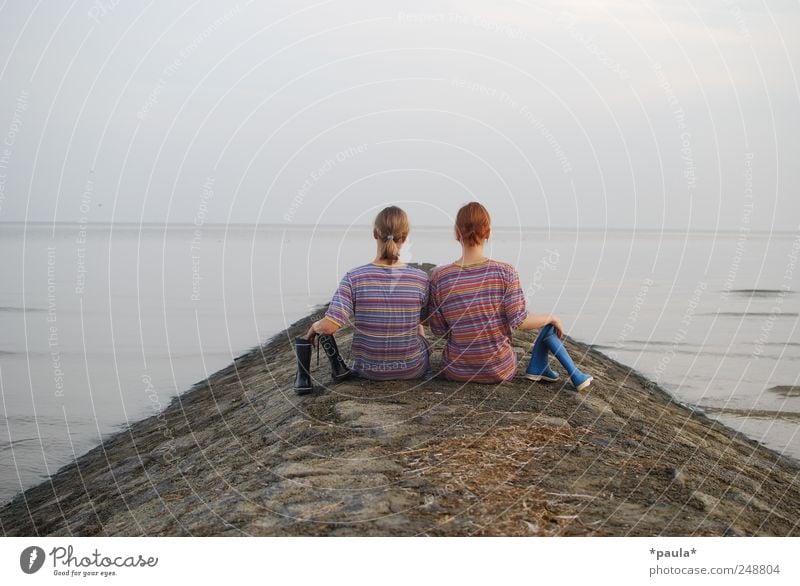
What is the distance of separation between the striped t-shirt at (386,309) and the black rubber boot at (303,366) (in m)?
0.47

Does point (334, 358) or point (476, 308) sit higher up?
point (476, 308)

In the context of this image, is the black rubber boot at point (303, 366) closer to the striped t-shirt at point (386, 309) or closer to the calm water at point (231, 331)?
the striped t-shirt at point (386, 309)

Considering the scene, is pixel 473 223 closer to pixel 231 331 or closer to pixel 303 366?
pixel 303 366

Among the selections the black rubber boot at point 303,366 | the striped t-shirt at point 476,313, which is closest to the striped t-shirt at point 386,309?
the striped t-shirt at point 476,313

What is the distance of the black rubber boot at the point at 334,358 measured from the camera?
8242 millimetres

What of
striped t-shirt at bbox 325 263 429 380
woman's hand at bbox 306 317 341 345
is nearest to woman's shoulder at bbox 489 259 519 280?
striped t-shirt at bbox 325 263 429 380

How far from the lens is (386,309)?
7945 millimetres

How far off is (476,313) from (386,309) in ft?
2.80

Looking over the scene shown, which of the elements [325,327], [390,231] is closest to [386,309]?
[325,327]

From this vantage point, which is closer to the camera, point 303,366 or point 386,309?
point 386,309

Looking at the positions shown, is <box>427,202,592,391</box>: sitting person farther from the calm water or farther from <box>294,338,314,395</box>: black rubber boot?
<box>294,338,314,395</box>: black rubber boot

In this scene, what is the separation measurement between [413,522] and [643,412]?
5.37 m

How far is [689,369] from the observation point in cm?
1554

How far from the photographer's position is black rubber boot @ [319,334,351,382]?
824 cm
